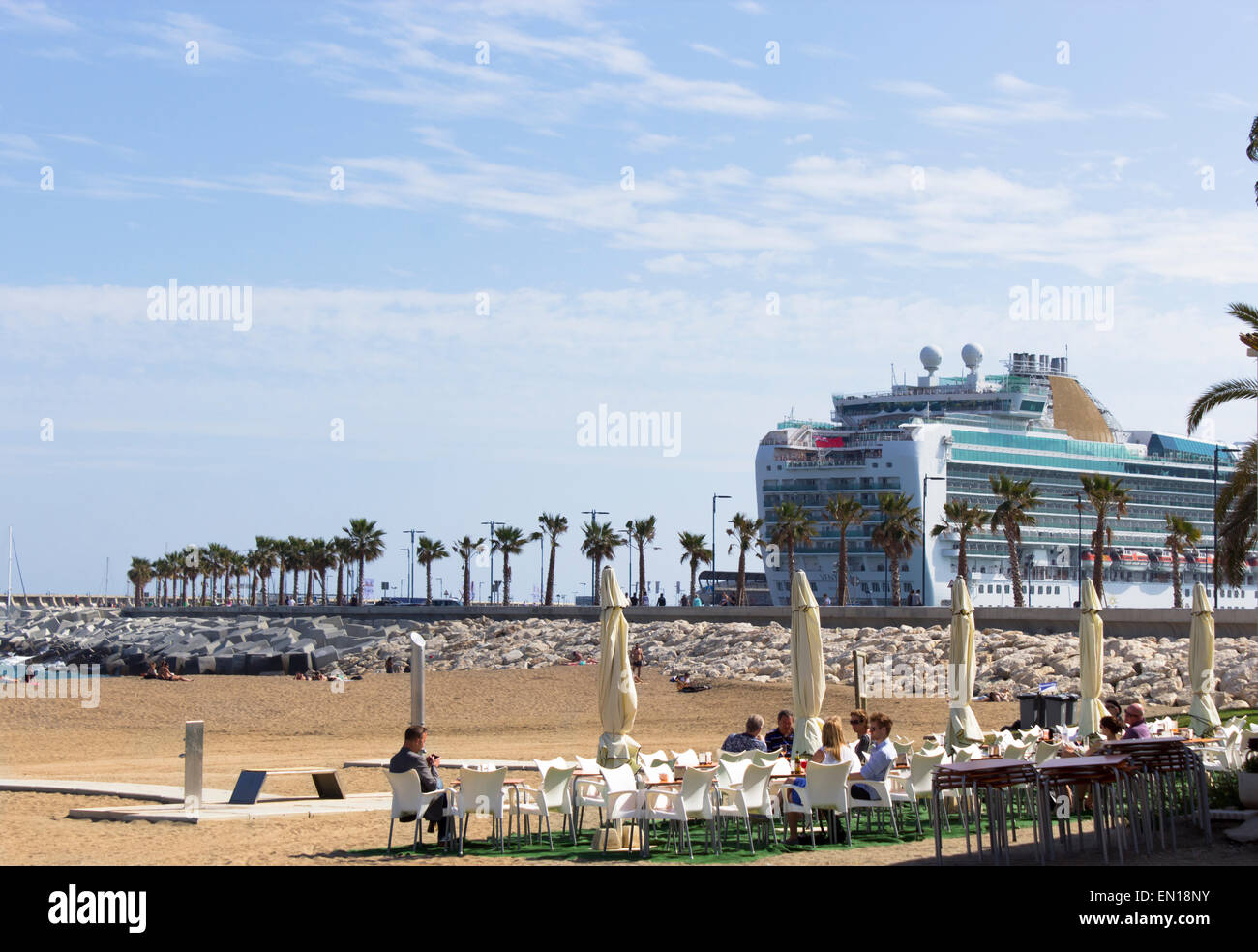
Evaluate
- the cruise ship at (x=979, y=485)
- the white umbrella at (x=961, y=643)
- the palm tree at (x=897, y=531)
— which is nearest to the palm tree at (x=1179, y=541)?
the cruise ship at (x=979, y=485)

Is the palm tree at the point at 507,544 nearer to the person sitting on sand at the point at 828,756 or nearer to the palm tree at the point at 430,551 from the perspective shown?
the palm tree at the point at 430,551

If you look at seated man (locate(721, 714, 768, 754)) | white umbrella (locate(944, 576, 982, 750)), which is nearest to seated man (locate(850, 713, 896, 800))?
seated man (locate(721, 714, 768, 754))

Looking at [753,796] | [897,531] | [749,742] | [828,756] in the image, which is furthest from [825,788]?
[897,531]

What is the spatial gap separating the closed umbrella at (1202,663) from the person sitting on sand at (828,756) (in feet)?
24.0

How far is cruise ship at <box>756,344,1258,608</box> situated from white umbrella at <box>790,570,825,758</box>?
179ft

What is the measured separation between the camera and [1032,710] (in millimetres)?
19719

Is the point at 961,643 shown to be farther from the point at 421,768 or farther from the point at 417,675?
the point at 421,768

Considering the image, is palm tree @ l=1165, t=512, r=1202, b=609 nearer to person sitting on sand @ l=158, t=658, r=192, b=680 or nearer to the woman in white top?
person sitting on sand @ l=158, t=658, r=192, b=680

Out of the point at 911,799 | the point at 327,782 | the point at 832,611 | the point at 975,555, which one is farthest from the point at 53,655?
the point at 911,799
